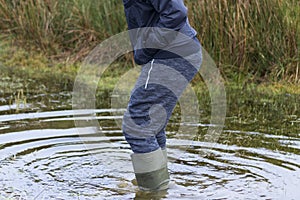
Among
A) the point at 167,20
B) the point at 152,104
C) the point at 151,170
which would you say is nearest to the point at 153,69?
the point at 152,104

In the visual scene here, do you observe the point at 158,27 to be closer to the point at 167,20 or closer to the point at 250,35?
the point at 167,20

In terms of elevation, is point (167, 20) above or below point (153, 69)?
above

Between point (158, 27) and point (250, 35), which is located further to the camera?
point (250, 35)

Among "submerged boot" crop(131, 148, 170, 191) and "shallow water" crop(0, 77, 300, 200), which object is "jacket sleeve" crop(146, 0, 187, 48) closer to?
"submerged boot" crop(131, 148, 170, 191)

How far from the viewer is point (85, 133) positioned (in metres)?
6.03

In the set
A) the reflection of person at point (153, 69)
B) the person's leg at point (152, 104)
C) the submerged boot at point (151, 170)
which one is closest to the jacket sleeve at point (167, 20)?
the reflection of person at point (153, 69)

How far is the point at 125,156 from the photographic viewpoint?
17.3 ft

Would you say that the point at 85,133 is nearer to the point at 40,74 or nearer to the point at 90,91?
the point at 90,91

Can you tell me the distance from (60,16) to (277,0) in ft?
10.8

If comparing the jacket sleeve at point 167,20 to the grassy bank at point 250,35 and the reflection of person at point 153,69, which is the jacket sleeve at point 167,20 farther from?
the grassy bank at point 250,35

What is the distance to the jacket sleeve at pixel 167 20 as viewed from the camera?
12.6ft

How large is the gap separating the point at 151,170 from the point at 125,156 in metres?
1.02

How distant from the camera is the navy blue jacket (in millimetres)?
3850

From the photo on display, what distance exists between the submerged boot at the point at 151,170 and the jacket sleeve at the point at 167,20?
69 centimetres
